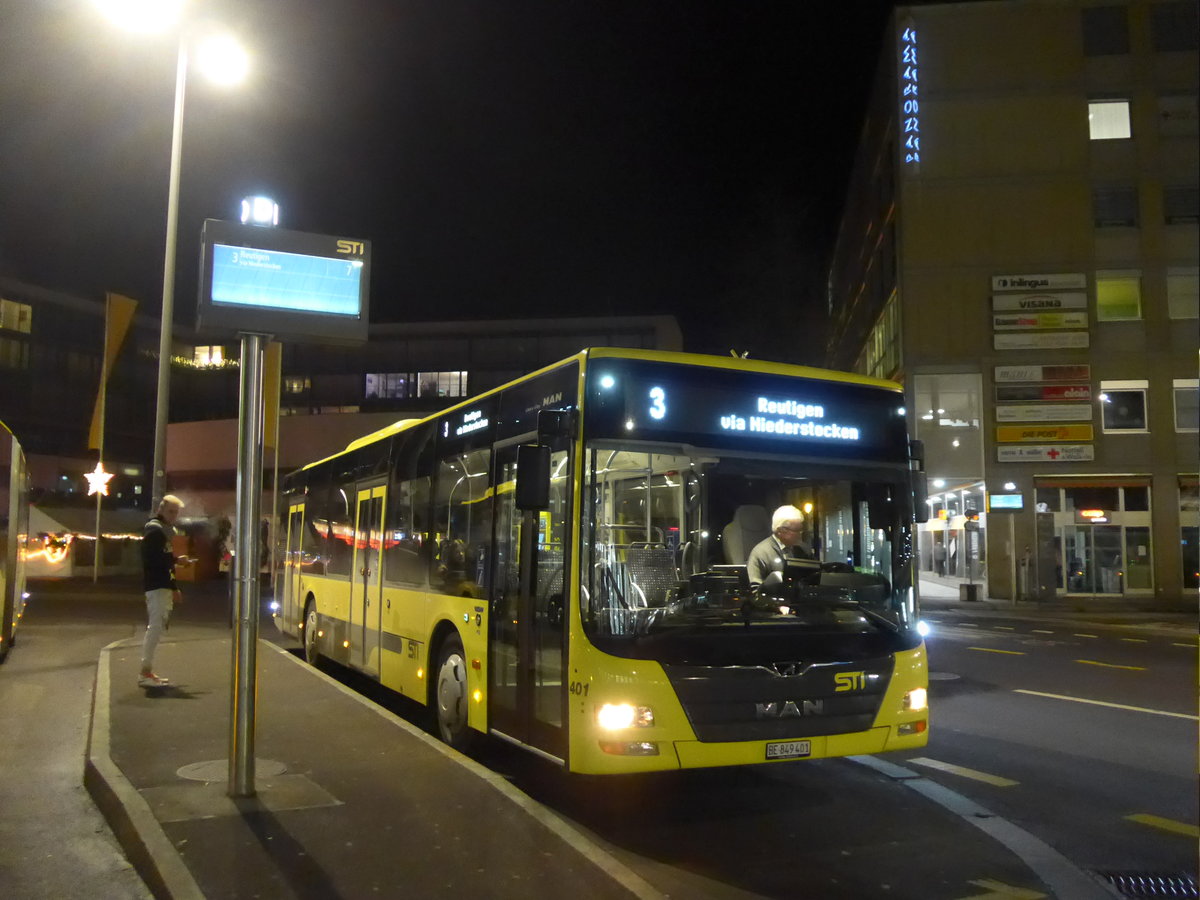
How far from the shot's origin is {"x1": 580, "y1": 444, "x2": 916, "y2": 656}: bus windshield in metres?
6.44

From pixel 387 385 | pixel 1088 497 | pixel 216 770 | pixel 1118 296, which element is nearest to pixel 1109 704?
pixel 216 770

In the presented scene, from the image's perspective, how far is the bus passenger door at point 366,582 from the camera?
10953mm

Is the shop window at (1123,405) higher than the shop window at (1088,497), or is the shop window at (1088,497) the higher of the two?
the shop window at (1123,405)

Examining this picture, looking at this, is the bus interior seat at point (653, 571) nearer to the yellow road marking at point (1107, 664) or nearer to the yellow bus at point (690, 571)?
the yellow bus at point (690, 571)

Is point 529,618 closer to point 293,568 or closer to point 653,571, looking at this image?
point 653,571

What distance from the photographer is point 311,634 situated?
46.6ft

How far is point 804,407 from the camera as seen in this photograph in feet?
23.6

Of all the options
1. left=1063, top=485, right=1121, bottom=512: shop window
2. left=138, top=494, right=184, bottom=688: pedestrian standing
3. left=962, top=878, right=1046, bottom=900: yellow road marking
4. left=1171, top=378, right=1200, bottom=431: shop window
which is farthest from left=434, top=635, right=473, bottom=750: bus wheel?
left=1171, top=378, right=1200, bottom=431: shop window

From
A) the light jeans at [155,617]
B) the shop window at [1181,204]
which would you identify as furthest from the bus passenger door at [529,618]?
the shop window at [1181,204]

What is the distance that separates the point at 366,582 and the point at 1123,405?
1166 inches

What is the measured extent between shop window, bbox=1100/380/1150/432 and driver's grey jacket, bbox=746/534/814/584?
30.3 m

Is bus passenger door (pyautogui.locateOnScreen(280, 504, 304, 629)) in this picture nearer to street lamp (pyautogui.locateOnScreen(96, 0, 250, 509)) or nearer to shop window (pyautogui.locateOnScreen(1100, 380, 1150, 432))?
street lamp (pyautogui.locateOnScreen(96, 0, 250, 509))

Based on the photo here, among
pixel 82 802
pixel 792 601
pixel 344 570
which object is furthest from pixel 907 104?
pixel 82 802

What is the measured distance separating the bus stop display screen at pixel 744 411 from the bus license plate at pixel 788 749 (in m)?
1.95
